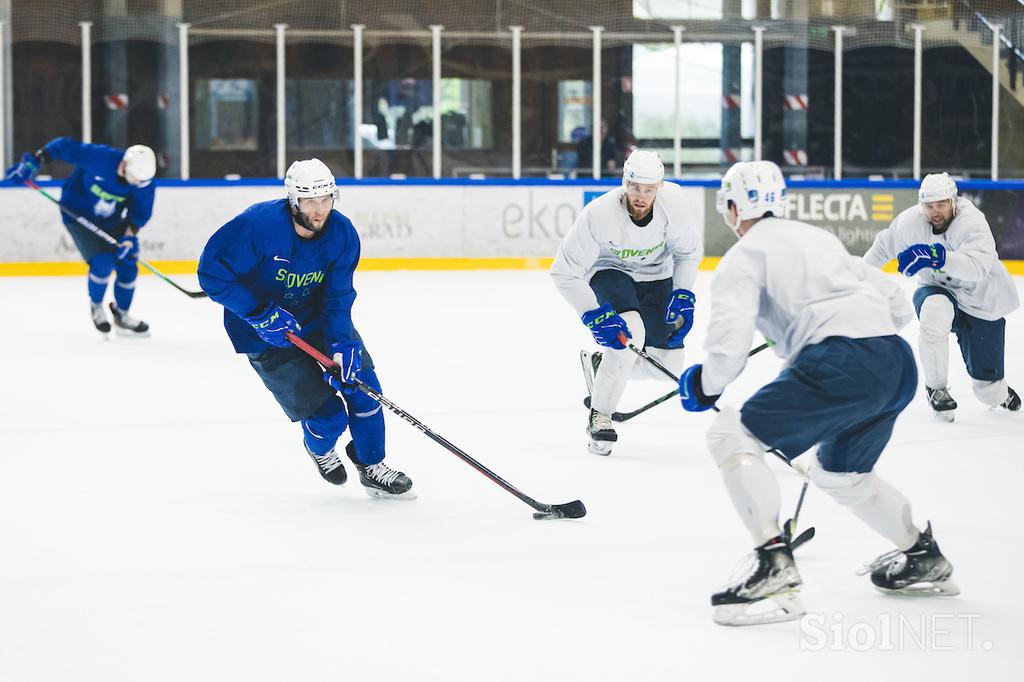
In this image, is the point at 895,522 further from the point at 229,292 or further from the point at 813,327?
the point at 229,292

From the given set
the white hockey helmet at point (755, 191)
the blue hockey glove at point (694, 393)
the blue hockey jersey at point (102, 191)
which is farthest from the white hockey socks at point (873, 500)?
the blue hockey jersey at point (102, 191)

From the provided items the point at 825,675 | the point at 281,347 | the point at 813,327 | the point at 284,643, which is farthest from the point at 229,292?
the point at 825,675

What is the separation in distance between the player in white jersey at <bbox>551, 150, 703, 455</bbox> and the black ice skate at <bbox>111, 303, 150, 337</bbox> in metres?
3.38

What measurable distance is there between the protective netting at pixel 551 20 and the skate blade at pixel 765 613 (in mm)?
9731

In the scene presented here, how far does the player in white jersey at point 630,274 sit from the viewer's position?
172 inches

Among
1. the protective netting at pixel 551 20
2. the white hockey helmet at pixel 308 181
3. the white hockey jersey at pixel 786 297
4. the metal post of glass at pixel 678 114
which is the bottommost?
the white hockey jersey at pixel 786 297

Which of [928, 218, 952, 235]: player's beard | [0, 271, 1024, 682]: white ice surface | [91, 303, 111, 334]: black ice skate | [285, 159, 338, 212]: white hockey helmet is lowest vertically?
[0, 271, 1024, 682]: white ice surface

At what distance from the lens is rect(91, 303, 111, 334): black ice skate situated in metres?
7.20

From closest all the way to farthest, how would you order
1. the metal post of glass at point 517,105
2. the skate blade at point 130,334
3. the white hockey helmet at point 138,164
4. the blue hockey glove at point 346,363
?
the blue hockey glove at point 346,363 < the white hockey helmet at point 138,164 < the skate blade at point 130,334 < the metal post of glass at point 517,105

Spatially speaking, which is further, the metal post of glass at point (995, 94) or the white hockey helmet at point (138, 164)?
the metal post of glass at point (995, 94)

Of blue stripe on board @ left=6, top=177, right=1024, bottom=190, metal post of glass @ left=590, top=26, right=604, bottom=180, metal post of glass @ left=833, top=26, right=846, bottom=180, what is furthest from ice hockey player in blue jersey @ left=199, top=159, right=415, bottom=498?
metal post of glass @ left=833, top=26, right=846, bottom=180

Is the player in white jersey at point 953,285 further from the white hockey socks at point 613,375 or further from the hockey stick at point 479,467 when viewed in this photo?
the hockey stick at point 479,467

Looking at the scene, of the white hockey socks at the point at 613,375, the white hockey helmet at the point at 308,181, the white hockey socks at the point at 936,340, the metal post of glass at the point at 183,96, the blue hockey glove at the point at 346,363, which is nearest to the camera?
the white hockey helmet at the point at 308,181

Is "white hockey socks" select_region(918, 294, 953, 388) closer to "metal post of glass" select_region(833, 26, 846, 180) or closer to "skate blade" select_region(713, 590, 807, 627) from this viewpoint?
"skate blade" select_region(713, 590, 807, 627)
